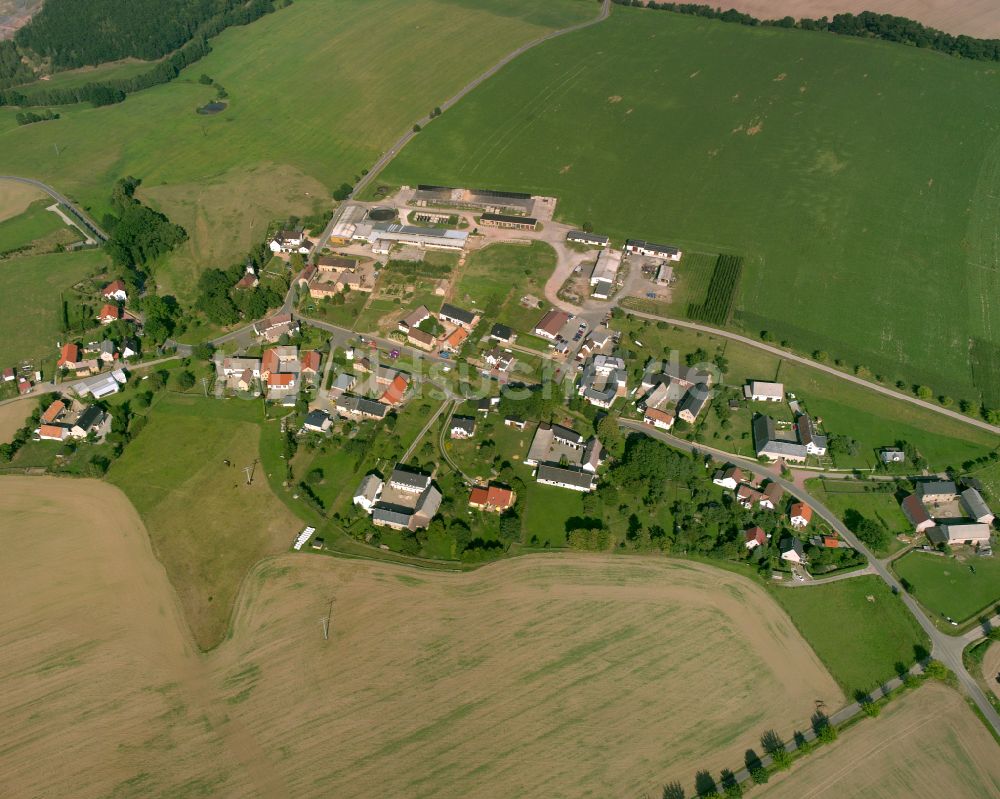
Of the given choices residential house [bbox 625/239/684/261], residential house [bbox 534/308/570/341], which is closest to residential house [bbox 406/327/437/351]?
residential house [bbox 534/308/570/341]

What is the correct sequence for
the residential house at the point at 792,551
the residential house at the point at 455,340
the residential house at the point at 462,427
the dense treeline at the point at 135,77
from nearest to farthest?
the residential house at the point at 792,551 < the residential house at the point at 462,427 < the residential house at the point at 455,340 < the dense treeline at the point at 135,77

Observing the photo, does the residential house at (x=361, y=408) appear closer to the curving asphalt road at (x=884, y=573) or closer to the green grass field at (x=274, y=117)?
the curving asphalt road at (x=884, y=573)

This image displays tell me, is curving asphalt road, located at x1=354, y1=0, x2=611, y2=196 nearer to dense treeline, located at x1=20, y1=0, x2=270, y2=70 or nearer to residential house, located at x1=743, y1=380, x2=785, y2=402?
residential house, located at x1=743, y1=380, x2=785, y2=402

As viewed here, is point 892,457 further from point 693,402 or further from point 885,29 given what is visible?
point 885,29

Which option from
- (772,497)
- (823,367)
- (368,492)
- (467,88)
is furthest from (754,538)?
(467,88)

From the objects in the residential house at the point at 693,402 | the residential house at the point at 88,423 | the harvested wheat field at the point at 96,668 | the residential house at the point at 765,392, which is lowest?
the harvested wheat field at the point at 96,668

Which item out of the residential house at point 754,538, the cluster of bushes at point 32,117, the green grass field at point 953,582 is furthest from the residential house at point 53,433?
the cluster of bushes at point 32,117

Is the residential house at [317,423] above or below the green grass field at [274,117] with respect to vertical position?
below
